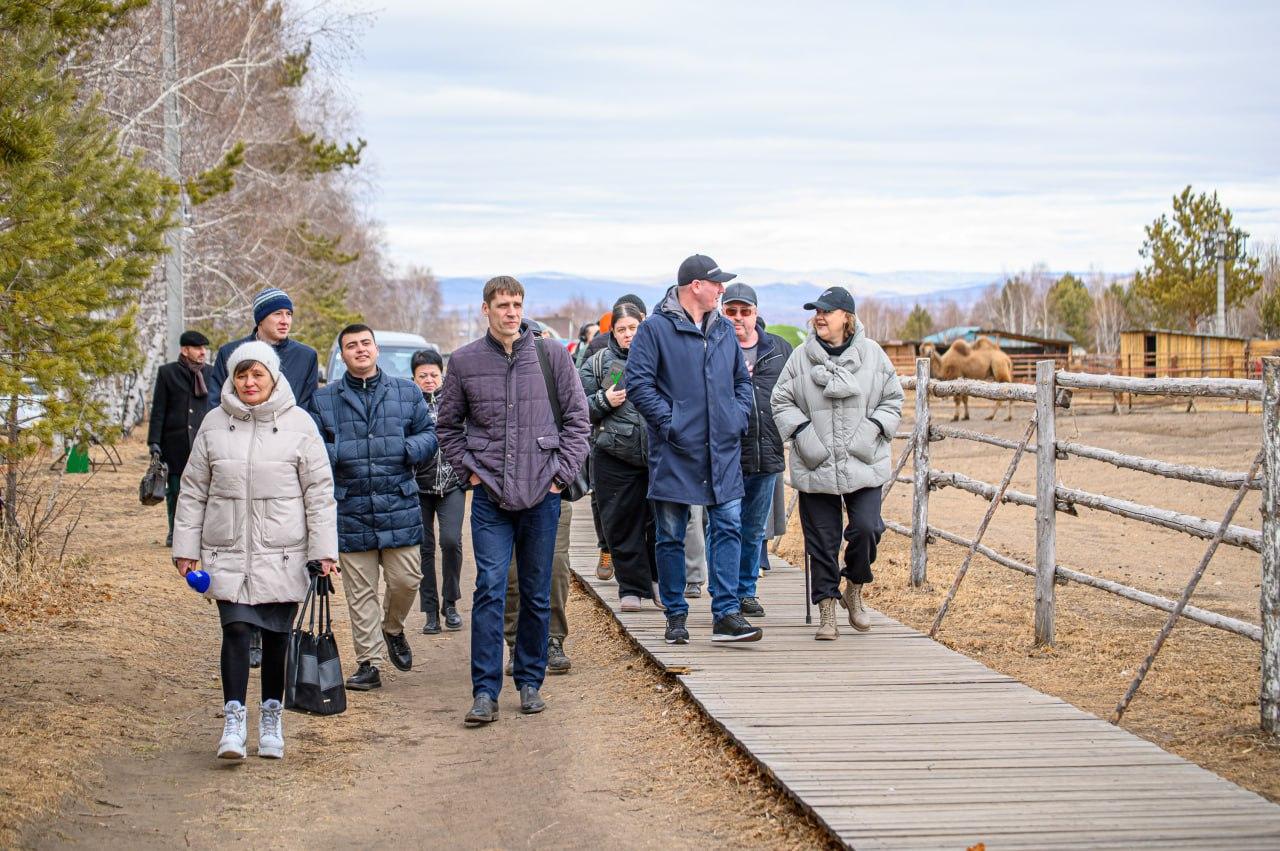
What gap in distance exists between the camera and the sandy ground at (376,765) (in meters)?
5.57

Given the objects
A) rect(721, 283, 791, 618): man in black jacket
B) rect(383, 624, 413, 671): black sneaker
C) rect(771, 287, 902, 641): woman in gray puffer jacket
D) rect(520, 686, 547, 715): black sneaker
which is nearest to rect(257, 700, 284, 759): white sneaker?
rect(520, 686, 547, 715): black sneaker

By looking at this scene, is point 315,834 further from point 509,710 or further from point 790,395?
point 790,395

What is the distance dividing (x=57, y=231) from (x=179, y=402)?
4.57 metres

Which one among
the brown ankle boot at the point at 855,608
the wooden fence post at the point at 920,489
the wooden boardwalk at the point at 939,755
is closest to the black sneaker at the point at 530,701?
the wooden boardwalk at the point at 939,755

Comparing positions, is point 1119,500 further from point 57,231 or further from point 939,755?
point 57,231

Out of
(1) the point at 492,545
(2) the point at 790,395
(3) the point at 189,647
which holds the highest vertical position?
(2) the point at 790,395

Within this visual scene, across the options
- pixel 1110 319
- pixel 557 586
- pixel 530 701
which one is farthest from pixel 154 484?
pixel 1110 319

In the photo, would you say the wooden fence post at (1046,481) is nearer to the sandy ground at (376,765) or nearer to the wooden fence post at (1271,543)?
the wooden fence post at (1271,543)

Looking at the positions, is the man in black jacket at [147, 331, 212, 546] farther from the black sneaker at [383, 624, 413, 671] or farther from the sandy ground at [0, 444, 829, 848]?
the black sneaker at [383, 624, 413, 671]

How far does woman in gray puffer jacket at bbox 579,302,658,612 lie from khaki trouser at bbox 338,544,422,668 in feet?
5.72

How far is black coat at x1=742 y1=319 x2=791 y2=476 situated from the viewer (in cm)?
923

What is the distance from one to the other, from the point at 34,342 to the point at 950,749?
5.50 metres

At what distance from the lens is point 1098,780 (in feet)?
18.1

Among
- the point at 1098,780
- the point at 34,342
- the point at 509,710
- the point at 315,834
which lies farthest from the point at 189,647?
the point at 1098,780
